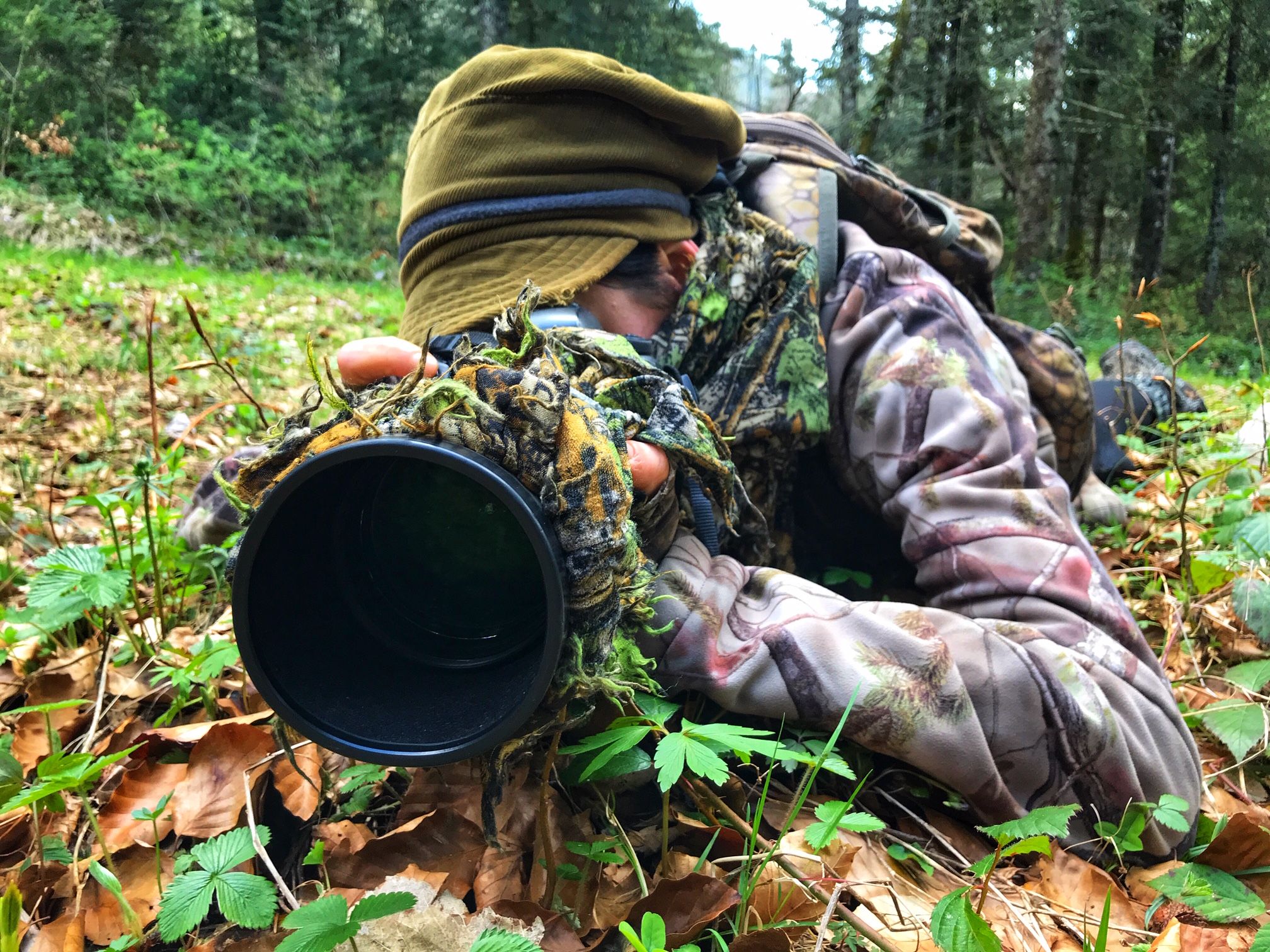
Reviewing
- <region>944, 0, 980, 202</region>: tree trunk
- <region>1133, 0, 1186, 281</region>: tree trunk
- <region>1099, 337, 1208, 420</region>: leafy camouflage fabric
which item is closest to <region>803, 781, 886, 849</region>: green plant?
<region>1099, 337, 1208, 420</region>: leafy camouflage fabric

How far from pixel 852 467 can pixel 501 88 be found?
86 centimetres

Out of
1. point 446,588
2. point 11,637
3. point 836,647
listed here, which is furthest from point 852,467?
point 11,637

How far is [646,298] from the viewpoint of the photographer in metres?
1.36

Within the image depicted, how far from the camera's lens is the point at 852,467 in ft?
4.62

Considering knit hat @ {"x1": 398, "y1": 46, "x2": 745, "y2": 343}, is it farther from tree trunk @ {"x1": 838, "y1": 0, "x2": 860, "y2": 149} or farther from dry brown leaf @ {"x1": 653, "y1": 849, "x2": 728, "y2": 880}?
tree trunk @ {"x1": 838, "y1": 0, "x2": 860, "y2": 149}

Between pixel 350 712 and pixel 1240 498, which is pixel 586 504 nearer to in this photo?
pixel 350 712

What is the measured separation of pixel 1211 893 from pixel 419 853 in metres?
0.87

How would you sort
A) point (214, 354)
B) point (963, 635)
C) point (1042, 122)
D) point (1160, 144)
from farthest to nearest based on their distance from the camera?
point (1160, 144) < point (1042, 122) < point (214, 354) < point (963, 635)

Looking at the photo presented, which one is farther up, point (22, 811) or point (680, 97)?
point (680, 97)

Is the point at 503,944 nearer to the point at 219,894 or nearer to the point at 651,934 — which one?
the point at 651,934

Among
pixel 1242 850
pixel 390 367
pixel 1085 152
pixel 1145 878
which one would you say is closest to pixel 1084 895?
pixel 1145 878

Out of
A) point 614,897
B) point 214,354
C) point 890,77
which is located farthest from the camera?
point 890,77

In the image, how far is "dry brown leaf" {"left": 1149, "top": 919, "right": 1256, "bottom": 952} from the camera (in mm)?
797

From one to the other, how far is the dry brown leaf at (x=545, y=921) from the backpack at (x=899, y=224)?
43.3 inches
